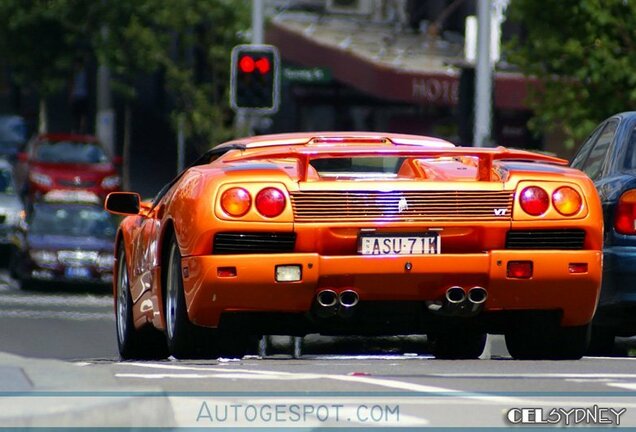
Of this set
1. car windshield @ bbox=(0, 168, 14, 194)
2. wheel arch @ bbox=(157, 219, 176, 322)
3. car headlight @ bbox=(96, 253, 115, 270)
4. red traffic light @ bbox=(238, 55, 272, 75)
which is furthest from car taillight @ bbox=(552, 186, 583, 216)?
car windshield @ bbox=(0, 168, 14, 194)

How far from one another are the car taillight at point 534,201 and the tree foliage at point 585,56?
11.9m

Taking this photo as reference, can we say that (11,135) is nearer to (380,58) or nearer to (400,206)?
(380,58)

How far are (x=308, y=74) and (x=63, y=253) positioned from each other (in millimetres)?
12837

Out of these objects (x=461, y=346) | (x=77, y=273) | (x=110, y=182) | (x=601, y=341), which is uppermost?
(x=461, y=346)

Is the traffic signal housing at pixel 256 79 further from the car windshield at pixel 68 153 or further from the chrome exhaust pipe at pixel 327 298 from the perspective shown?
the chrome exhaust pipe at pixel 327 298

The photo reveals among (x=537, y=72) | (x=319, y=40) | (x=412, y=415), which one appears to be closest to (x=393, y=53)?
(x=319, y=40)

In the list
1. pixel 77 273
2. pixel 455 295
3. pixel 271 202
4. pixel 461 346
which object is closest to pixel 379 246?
pixel 455 295

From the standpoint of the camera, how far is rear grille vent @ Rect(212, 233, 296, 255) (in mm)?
9258

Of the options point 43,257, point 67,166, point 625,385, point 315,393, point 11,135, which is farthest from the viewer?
point 11,135

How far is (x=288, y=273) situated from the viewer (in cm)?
922

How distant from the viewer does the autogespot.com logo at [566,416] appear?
6.90m

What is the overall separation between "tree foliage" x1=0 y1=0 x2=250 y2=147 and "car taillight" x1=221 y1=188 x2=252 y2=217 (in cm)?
3084

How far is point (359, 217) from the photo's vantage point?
927 cm

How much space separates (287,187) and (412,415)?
93.4 inches
